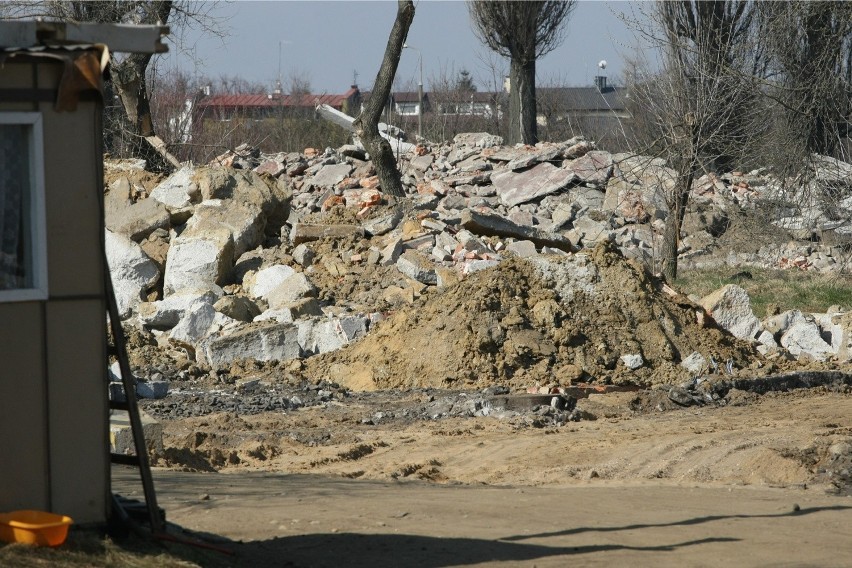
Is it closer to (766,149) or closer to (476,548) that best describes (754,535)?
(476,548)

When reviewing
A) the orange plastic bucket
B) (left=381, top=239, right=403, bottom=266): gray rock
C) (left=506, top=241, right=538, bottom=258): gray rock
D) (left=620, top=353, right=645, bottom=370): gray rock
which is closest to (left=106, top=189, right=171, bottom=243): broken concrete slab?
(left=381, top=239, right=403, bottom=266): gray rock

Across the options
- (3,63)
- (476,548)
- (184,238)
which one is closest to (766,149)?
(184,238)

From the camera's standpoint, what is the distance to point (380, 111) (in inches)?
781

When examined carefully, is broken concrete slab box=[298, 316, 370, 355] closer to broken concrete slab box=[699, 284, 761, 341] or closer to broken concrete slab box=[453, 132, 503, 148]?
broken concrete slab box=[699, 284, 761, 341]

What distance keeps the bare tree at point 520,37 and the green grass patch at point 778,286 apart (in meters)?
14.6

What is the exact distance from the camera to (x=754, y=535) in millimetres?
5816

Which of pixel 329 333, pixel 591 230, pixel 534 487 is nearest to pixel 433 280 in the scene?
pixel 329 333

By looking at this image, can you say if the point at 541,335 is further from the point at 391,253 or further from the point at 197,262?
the point at 197,262

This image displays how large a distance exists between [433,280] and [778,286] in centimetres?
661

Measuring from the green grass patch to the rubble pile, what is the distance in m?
1.03

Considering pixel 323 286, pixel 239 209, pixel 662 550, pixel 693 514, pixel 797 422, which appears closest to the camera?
pixel 662 550

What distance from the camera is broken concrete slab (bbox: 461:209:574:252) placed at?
16312mm

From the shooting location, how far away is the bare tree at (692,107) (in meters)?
18.8

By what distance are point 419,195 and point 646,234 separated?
4.74 m
